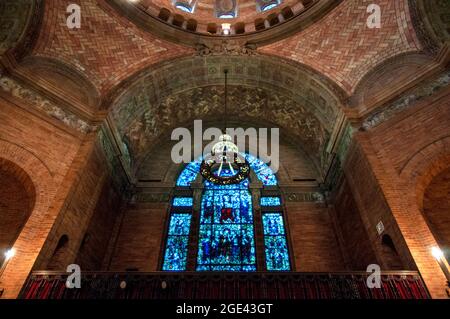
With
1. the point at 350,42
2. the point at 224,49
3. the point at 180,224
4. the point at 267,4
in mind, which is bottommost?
the point at 180,224

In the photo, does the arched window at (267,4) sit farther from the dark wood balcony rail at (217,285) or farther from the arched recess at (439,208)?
the dark wood balcony rail at (217,285)

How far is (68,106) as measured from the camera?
8531 mm

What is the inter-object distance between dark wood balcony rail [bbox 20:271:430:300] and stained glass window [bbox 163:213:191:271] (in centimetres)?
288

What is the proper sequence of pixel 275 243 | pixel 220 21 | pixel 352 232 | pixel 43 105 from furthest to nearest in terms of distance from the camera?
pixel 220 21, pixel 275 243, pixel 352 232, pixel 43 105

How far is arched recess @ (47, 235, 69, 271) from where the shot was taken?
6.92 m

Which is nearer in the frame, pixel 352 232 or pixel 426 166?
pixel 426 166

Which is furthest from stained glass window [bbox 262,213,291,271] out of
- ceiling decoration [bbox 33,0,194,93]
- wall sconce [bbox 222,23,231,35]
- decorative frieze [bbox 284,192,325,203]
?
wall sconce [bbox 222,23,231,35]

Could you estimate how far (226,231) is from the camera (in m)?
9.98

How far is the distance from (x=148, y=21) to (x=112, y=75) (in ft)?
7.58

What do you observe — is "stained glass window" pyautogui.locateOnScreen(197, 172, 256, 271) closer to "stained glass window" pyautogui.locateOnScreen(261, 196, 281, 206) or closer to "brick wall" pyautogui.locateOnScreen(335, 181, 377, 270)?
"stained glass window" pyautogui.locateOnScreen(261, 196, 281, 206)

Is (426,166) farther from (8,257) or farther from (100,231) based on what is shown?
(8,257)

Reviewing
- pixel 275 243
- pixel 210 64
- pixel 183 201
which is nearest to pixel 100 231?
pixel 183 201

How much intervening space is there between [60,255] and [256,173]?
720 centimetres

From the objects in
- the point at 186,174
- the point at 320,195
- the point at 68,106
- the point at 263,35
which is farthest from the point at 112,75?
the point at 320,195
